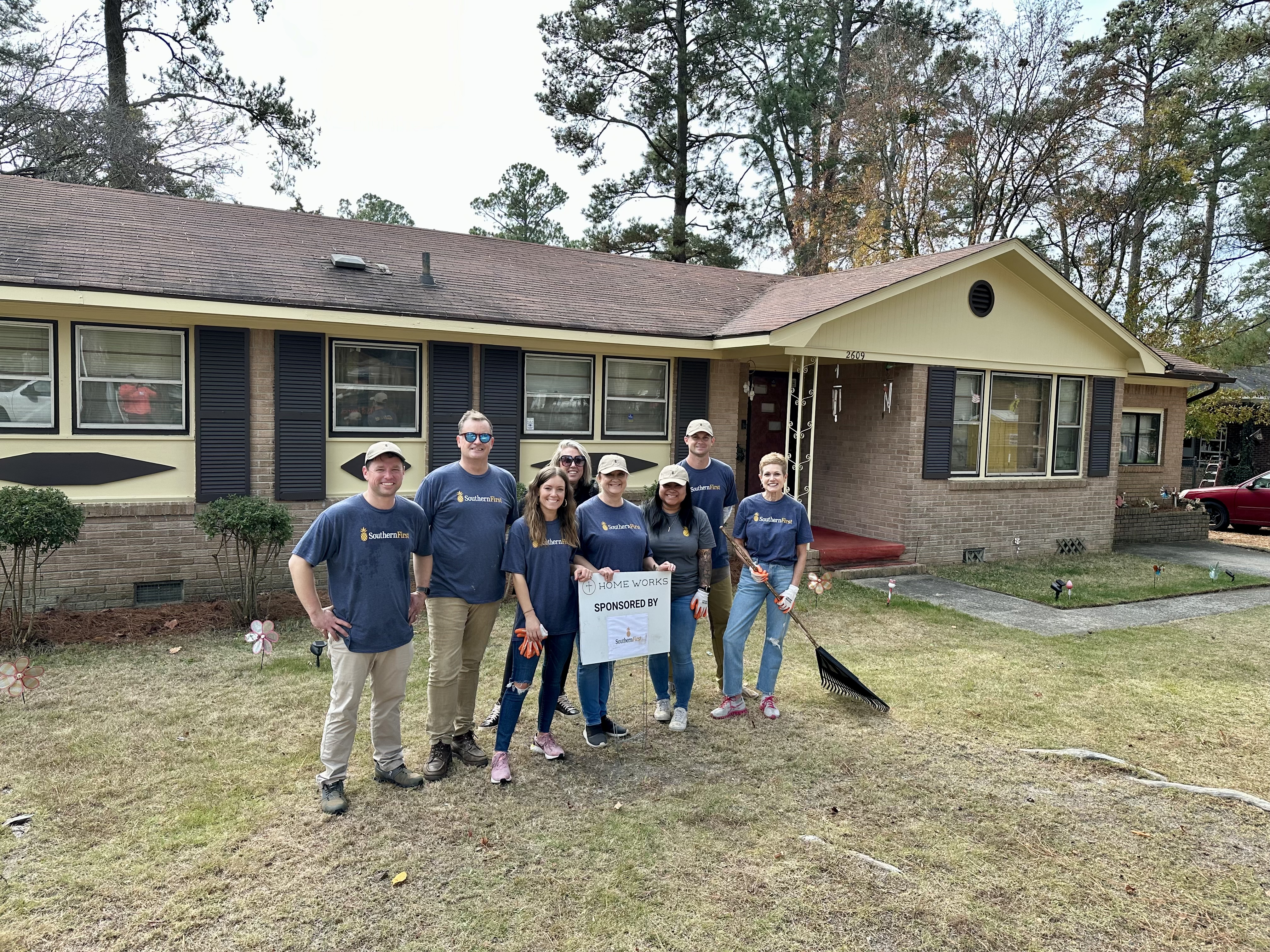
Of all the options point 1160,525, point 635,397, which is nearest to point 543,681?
point 635,397

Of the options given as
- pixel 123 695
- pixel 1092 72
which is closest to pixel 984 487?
pixel 123 695

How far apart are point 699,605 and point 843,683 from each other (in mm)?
1475

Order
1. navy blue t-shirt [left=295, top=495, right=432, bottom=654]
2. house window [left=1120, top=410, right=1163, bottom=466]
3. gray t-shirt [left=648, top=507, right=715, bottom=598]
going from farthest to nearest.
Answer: house window [left=1120, top=410, right=1163, bottom=466] < gray t-shirt [left=648, top=507, right=715, bottom=598] < navy blue t-shirt [left=295, top=495, right=432, bottom=654]

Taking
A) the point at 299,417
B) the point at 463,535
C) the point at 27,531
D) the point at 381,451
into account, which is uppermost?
the point at 299,417

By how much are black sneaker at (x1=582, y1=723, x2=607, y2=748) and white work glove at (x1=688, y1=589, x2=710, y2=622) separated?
2.86ft

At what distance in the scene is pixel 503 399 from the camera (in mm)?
9828

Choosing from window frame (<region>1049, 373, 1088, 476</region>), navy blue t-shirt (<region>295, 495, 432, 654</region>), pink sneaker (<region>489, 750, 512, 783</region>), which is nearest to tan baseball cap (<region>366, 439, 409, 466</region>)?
navy blue t-shirt (<region>295, 495, 432, 654</region>)

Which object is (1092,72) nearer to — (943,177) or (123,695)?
(943,177)

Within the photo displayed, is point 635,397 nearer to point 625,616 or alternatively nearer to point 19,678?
point 625,616

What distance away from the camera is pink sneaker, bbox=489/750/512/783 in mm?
4309

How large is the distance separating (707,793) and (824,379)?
906cm

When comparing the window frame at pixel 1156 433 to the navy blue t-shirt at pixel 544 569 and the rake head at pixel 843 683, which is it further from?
the navy blue t-shirt at pixel 544 569

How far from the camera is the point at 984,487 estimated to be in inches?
464

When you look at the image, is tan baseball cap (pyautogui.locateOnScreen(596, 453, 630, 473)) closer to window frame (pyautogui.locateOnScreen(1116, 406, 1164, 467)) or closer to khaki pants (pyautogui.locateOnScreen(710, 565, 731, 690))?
khaki pants (pyautogui.locateOnScreen(710, 565, 731, 690))
